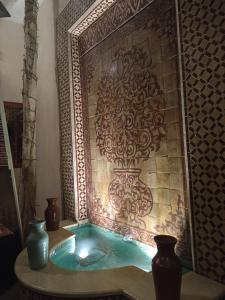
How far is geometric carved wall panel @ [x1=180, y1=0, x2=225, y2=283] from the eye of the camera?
5.98 ft

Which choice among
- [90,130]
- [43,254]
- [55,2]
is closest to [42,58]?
[55,2]

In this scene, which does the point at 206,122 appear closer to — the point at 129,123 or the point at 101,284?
the point at 129,123

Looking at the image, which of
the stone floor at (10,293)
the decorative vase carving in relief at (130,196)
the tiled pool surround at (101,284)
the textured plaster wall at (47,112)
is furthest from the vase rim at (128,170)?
the stone floor at (10,293)

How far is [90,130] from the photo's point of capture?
3.57 metres

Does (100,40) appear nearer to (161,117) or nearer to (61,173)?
(161,117)

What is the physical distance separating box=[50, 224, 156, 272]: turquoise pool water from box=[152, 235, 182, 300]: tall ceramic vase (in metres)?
0.81

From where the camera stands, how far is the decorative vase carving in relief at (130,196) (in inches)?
108

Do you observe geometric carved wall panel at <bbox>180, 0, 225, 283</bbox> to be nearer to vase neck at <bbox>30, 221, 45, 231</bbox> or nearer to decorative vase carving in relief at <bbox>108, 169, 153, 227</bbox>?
decorative vase carving in relief at <bbox>108, 169, 153, 227</bbox>

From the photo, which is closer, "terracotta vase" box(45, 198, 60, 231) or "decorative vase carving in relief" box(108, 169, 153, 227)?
"decorative vase carving in relief" box(108, 169, 153, 227)

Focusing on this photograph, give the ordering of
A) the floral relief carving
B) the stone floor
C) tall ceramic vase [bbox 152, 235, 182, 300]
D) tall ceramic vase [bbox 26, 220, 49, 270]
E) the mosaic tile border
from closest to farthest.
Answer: tall ceramic vase [bbox 152, 235, 182, 300]
tall ceramic vase [bbox 26, 220, 49, 270]
the stone floor
the floral relief carving
the mosaic tile border

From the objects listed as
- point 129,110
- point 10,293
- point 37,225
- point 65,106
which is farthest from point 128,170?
point 10,293

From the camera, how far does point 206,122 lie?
6.28ft

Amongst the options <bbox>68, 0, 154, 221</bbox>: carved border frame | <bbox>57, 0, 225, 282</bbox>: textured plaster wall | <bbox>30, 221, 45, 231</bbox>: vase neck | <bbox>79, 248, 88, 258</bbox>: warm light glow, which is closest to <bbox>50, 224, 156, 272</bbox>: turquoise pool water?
<bbox>79, 248, 88, 258</bbox>: warm light glow

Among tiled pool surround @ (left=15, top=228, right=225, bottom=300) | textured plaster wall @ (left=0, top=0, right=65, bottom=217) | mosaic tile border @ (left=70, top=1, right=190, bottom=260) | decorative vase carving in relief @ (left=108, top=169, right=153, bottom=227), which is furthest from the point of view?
textured plaster wall @ (left=0, top=0, right=65, bottom=217)
